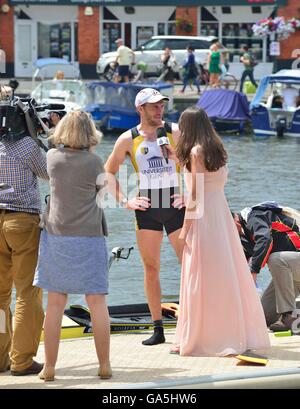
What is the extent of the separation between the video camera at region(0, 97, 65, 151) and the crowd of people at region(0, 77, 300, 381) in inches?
1.7

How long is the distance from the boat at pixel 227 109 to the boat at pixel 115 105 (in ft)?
3.66

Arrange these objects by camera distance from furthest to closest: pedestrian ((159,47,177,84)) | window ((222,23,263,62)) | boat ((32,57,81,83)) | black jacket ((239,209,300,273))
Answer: window ((222,23,263,62))
boat ((32,57,81,83))
pedestrian ((159,47,177,84))
black jacket ((239,209,300,273))

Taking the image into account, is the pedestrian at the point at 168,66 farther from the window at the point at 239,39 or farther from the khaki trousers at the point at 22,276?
the khaki trousers at the point at 22,276

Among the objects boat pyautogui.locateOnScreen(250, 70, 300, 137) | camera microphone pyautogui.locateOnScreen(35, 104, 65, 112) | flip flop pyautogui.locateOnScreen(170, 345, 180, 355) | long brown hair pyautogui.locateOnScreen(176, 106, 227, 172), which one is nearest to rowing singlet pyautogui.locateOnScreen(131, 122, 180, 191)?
long brown hair pyautogui.locateOnScreen(176, 106, 227, 172)

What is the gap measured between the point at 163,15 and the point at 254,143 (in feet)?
59.6

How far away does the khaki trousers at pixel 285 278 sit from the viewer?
814cm

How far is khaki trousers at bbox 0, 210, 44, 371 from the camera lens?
6496mm

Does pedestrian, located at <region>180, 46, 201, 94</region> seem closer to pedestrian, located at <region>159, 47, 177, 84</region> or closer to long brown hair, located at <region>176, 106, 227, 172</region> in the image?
pedestrian, located at <region>159, 47, 177, 84</region>

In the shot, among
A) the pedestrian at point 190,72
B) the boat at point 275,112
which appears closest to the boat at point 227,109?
the boat at point 275,112

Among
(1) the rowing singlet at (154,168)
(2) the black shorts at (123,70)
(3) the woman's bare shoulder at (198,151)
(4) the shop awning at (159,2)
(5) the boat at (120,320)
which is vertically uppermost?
(4) the shop awning at (159,2)

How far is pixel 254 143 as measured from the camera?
3108 cm

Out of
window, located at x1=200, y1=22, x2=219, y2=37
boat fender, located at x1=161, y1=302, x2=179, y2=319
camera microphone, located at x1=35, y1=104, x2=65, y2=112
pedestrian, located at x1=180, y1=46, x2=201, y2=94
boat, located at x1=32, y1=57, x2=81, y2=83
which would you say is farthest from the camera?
window, located at x1=200, y1=22, x2=219, y2=37

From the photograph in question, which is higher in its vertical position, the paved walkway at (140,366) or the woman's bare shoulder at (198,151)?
the woman's bare shoulder at (198,151)

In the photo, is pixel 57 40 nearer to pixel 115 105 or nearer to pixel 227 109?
pixel 115 105
